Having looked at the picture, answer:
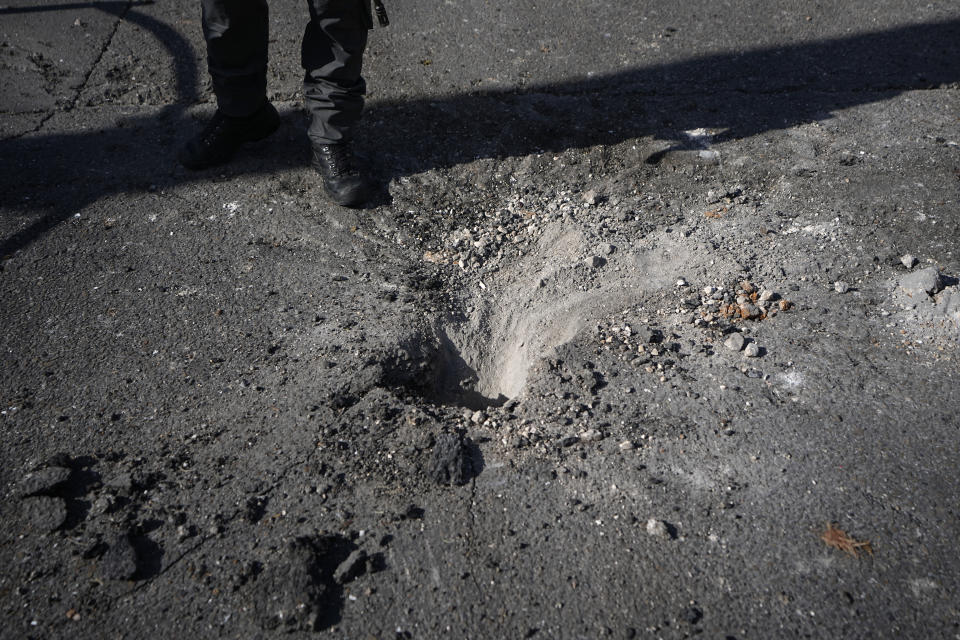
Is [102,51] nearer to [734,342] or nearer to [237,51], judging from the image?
[237,51]

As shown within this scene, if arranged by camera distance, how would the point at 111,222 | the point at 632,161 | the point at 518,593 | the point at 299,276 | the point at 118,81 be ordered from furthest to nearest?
1. the point at 118,81
2. the point at 632,161
3. the point at 111,222
4. the point at 299,276
5. the point at 518,593

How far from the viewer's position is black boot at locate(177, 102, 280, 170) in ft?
11.1

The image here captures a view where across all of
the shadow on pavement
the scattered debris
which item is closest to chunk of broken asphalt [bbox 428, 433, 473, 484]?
the scattered debris

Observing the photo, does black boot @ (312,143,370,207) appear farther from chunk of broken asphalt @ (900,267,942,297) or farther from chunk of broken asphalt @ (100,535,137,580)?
chunk of broken asphalt @ (900,267,942,297)

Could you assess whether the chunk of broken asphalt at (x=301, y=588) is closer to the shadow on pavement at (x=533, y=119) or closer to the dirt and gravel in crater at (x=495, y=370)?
the dirt and gravel in crater at (x=495, y=370)

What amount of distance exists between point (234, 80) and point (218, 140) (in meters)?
0.33

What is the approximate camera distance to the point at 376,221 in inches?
124

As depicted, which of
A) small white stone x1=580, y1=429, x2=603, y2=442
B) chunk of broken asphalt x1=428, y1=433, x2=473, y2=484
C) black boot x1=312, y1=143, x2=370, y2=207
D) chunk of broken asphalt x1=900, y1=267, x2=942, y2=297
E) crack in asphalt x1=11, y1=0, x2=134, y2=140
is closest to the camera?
chunk of broken asphalt x1=428, y1=433, x2=473, y2=484

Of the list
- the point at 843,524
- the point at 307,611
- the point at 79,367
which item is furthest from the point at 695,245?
the point at 79,367

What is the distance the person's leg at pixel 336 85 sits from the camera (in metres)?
2.92

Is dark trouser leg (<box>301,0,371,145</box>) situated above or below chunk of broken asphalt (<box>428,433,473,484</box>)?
above

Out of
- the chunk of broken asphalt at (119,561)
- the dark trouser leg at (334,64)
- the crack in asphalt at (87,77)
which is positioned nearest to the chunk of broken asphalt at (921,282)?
the dark trouser leg at (334,64)

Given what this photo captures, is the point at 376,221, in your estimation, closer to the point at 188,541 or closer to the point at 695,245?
the point at 695,245

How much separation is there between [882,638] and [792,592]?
23 centimetres
